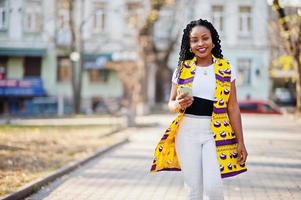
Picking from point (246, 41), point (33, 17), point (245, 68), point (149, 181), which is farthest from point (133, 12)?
point (149, 181)

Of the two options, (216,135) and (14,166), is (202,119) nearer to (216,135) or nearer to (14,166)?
(216,135)

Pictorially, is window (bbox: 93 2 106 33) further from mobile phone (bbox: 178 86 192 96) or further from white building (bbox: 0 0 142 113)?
mobile phone (bbox: 178 86 192 96)

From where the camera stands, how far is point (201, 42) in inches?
200

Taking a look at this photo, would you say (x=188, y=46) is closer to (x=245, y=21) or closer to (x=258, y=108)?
(x=258, y=108)

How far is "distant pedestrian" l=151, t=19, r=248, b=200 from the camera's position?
4.96 metres

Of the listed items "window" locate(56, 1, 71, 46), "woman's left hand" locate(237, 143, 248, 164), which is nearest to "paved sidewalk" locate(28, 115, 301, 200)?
"woman's left hand" locate(237, 143, 248, 164)

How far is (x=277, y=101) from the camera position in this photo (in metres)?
49.9

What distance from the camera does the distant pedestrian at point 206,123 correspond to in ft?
16.3

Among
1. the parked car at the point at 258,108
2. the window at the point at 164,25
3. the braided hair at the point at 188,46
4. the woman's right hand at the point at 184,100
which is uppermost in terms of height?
the window at the point at 164,25

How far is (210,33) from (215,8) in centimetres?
4030

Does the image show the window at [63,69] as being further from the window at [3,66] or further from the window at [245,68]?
the window at [245,68]

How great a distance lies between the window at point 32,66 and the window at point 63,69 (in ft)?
4.31

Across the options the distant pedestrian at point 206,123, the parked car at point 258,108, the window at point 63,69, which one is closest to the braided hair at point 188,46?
the distant pedestrian at point 206,123

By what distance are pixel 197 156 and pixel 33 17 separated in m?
35.8
